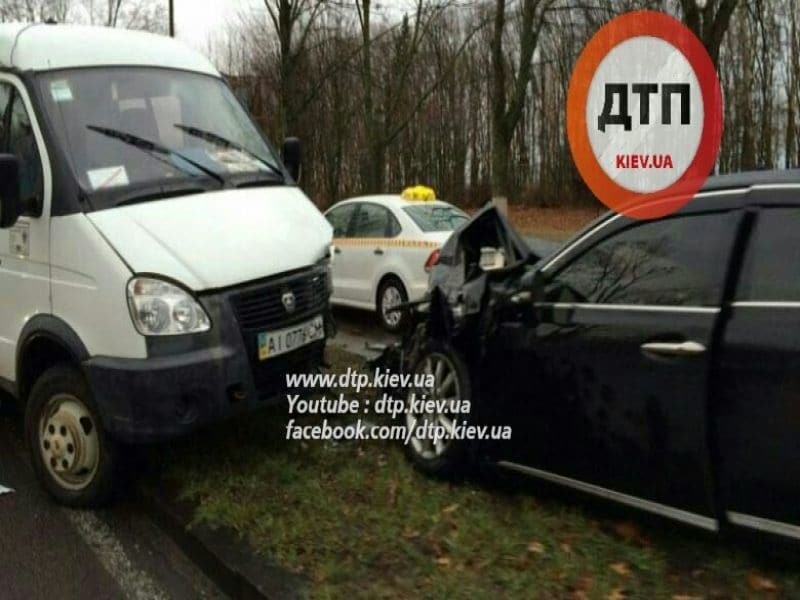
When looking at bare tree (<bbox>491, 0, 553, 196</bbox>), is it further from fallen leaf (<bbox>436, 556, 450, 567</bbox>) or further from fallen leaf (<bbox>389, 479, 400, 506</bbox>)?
fallen leaf (<bbox>436, 556, 450, 567</bbox>)

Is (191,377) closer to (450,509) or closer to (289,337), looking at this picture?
(289,337)

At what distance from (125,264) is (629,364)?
2.50 m

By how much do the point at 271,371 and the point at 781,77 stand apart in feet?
105

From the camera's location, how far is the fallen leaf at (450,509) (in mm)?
4133

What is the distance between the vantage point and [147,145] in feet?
16.1

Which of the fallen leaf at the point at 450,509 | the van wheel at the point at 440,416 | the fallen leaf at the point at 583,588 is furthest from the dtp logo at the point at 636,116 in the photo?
the fallen leaf at the point at 583,588

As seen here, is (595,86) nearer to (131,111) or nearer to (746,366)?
(131,111)

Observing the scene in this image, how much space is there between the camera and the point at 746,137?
100ft

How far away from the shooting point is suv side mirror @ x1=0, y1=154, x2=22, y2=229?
4.29 m

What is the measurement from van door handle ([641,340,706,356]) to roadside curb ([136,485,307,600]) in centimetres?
178

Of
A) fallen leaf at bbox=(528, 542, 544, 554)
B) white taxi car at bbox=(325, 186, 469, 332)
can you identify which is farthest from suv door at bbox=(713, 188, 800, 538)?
white taxi car at bbox=(325, 186, 469, 332)

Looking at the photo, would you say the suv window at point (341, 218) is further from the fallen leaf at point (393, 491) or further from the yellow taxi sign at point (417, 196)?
the fallen leaf at point (393, 491)

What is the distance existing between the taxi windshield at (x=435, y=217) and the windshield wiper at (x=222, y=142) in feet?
14.8

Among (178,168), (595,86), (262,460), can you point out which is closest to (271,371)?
(262,460)
